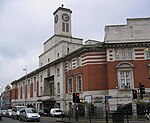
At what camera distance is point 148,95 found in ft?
130

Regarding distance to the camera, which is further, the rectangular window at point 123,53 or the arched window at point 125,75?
the rectangular window at point 123,53

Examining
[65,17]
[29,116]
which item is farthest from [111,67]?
[65,17]

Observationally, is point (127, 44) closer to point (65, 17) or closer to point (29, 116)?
point (29, 116)

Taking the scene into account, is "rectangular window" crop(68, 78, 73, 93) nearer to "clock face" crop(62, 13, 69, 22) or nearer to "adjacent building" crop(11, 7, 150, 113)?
"adjacent building" crop(11, 7, 150, 113)

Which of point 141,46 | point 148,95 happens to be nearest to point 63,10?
point 141,46

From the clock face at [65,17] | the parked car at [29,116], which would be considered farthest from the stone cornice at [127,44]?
the clock face at [65,17]

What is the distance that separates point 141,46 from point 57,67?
68.2ft

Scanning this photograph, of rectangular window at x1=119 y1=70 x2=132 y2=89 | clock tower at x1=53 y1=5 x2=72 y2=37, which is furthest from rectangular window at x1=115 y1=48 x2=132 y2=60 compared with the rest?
clock tower at x1=53 y1=5 x2=72 y2=37

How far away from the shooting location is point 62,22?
6253 cm

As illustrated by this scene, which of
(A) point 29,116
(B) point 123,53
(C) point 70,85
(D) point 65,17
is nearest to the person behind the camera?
(A) point 29,116

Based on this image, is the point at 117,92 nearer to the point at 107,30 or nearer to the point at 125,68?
the point at 125,68

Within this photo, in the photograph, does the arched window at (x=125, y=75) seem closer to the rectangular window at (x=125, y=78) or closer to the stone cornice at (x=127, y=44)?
the rectangular window at (x=125, y=78)

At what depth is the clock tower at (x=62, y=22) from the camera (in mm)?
62219

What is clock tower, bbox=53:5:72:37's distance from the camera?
62.2 m
